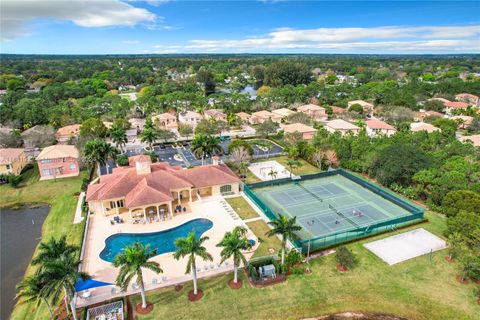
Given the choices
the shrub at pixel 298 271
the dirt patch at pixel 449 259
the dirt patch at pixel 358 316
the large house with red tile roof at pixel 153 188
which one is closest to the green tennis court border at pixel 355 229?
the shrub at pixel 298 271

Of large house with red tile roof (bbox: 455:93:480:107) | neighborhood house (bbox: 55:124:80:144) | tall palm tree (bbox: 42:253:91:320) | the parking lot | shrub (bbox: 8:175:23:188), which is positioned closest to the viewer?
tall palm tree (bbox: 42:253:91:320)

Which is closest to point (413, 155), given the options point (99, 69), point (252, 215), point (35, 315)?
point (252, 215)

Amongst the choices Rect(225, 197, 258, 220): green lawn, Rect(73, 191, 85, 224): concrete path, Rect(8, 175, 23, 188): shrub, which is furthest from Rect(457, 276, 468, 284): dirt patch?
Rect(8, 175, 23, 188): shrub

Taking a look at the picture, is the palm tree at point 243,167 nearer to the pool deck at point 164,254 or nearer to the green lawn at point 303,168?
the green lawn at point 303,168

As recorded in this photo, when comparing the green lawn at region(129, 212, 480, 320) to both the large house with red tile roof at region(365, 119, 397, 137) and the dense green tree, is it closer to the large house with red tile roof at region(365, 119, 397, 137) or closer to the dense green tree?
the dense green tree

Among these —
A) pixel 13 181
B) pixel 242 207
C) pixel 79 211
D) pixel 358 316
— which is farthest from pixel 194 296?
pixel 13 181

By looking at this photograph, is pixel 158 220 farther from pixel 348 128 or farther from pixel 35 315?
pixel 348 128
